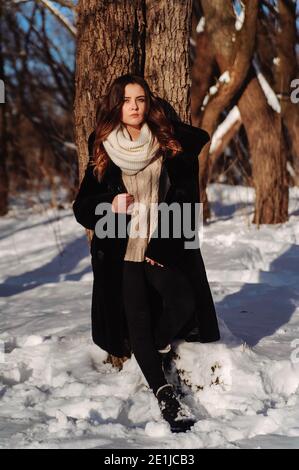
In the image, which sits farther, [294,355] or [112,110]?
[294,355]

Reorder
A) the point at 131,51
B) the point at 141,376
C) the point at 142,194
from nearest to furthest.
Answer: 1. the point at 142,194
2. the point at 141,376
3. the point at 131,51

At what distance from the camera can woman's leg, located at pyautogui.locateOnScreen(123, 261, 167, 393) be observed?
3379mm

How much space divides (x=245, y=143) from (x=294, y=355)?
12.6 metres

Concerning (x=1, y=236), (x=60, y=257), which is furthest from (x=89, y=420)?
(x=1, y=236)

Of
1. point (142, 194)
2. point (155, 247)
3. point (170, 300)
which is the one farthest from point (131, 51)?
point (170, 300)

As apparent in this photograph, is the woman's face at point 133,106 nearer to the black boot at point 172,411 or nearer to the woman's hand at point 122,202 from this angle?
the woman's hand at point 122,202

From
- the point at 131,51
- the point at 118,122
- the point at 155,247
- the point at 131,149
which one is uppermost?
the point at 131,51

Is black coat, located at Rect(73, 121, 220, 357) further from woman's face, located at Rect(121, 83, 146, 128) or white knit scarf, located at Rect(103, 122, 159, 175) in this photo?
woman's face, located at Rect(121, 83, 146, 128)

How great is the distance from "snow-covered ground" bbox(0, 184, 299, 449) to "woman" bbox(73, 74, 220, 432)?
8.2 inches

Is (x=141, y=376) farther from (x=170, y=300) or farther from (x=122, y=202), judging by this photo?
(x=122, y=202)

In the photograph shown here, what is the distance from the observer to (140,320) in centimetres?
341

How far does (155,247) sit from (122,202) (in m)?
0.27
